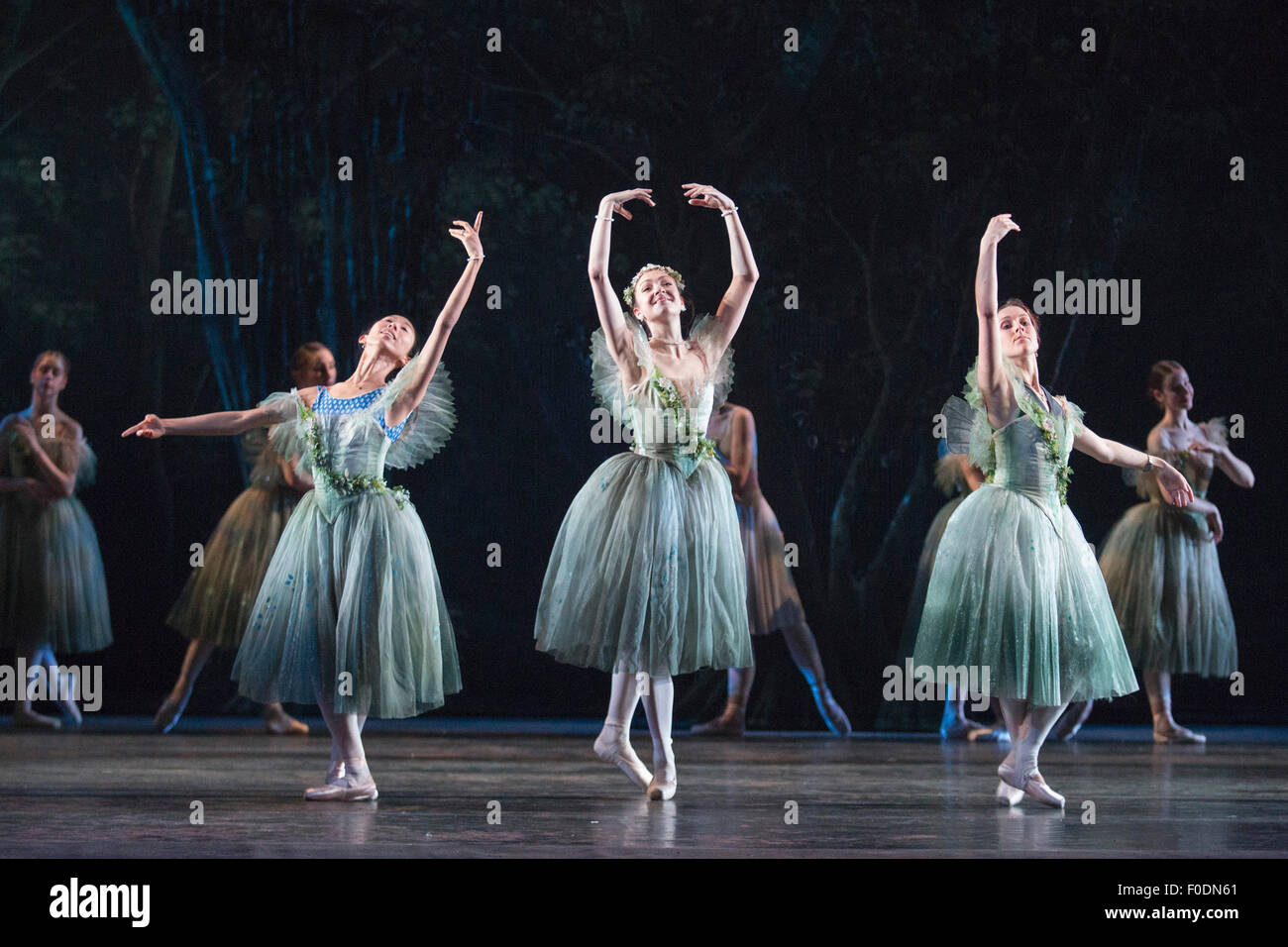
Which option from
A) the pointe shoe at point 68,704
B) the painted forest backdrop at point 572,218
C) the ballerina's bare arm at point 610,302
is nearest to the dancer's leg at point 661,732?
the ballerina's bare arm at point 610,302

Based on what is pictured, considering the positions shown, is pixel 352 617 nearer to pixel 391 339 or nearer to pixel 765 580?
pixel 391 339

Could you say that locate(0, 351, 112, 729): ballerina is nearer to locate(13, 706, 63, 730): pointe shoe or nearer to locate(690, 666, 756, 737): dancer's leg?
locate(13, 706, 63, 730): pointe shoe

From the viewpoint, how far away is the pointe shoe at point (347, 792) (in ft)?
12.1

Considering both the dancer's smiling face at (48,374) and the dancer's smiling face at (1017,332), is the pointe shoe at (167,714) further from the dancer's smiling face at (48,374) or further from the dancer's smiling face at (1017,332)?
the dancer's smiling face at (1017,332)

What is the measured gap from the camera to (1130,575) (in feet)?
19.4

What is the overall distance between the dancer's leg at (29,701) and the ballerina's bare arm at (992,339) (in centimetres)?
401

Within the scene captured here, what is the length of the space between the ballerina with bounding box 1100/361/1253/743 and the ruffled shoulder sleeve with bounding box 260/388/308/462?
3.49 m

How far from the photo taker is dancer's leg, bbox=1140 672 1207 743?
5648mm

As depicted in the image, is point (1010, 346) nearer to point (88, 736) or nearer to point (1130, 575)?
point (1130, 575)

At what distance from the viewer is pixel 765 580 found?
586 cm

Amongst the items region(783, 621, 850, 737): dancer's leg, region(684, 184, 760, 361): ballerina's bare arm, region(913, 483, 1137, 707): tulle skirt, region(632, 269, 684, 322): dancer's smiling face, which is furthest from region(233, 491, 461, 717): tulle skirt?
region(783, 621, 850, 737): dancer's leg
